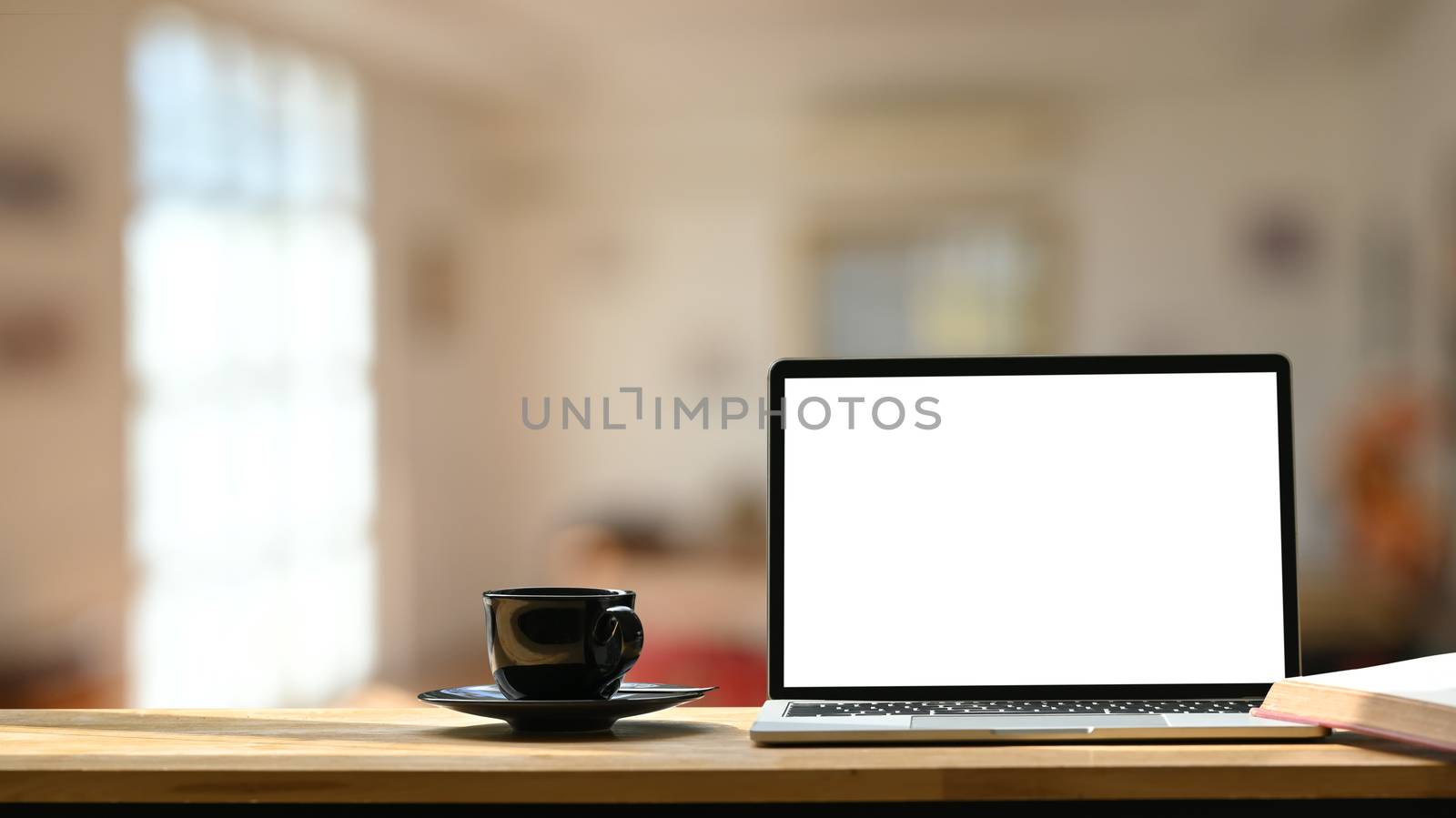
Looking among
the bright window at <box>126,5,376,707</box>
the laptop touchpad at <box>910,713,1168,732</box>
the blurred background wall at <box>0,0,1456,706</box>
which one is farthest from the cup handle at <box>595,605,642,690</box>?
the bright window at <box>126,5,376,707</box>

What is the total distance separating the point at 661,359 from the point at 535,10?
1265 millimetres

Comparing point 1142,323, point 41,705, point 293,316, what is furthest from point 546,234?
point 41,705

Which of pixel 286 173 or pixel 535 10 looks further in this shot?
pixel 535 10

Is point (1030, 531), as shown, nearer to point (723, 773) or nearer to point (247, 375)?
point (723, 773)

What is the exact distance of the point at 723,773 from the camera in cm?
48

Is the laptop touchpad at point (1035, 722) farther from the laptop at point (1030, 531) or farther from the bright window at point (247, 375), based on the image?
the bright window at point (247, 375)

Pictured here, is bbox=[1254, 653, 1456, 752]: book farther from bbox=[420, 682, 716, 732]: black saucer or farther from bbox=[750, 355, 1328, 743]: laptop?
bbox=[420, 682, 716, 732]: black saucer

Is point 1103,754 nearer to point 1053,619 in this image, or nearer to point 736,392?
point 1053,619

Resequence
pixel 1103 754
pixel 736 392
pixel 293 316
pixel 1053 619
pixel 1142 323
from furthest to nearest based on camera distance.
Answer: pixel 736 392 < pixel 1142 323 < pixel 293 316 < pixel 1053 619 < pixel 1103 754

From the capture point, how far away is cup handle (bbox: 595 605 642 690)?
582mm

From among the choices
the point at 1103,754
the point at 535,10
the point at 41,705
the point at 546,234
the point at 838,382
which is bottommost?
the point at 41,705

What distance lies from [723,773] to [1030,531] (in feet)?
0.66

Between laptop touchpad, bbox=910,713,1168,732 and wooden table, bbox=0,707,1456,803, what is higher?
laptop touchpad, bbox=910,713,1168,732

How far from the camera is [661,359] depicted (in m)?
5.03
